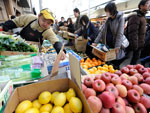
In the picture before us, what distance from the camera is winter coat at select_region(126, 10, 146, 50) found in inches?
76.3

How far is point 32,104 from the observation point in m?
0.66

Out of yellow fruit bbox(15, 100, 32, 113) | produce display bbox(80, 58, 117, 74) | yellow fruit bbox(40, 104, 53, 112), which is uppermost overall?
yellow fruit bbox(15, 100, 32, 113)

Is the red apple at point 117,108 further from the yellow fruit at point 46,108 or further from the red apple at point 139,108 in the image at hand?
the yellow fruit at point 46,108

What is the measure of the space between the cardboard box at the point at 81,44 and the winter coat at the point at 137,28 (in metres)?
1.61

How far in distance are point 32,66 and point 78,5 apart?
40.4 feet

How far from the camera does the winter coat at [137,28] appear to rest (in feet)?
6.36

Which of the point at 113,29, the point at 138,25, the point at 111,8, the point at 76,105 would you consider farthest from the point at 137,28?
the point at 76,105

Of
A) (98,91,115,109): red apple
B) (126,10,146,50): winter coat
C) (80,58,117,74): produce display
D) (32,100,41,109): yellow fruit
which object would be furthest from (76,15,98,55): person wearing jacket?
(32,100,41,109): yellow fruit

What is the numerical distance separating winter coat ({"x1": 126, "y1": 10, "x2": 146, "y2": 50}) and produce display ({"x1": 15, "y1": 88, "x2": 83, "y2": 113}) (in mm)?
2092

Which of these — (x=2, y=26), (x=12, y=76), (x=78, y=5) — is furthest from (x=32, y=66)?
(x=78, y=5)

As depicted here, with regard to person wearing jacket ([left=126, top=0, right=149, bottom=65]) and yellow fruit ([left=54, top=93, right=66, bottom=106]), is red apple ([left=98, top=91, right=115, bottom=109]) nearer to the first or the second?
yellow fruit ([left=54, top=93, right=66, bottom=106])

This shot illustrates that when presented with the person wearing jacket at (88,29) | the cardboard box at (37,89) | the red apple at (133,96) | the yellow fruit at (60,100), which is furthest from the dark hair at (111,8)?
the yellow fruit at (60,100)

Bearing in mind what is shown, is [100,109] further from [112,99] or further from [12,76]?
[12,76]

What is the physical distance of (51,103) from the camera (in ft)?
2.28
